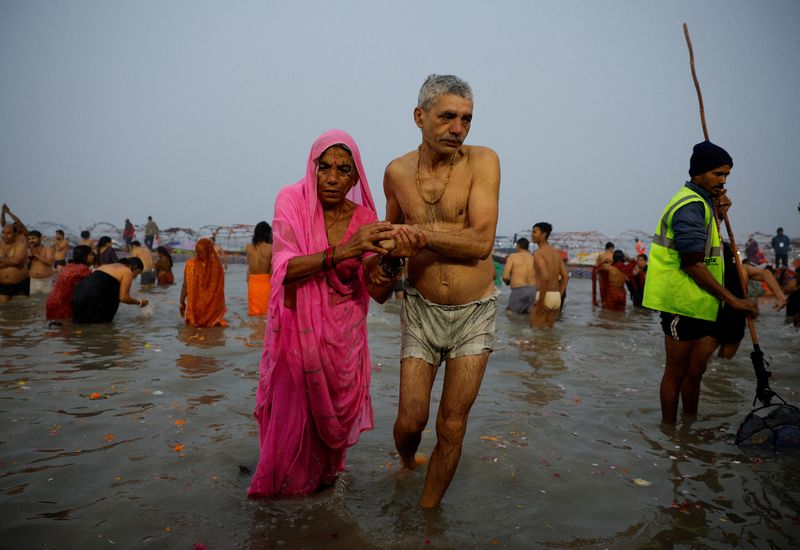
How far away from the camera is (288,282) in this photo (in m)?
2.95

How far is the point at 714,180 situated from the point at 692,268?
74 cm

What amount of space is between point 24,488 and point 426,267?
103 inches

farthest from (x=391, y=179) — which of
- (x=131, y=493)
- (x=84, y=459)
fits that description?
(x=84, y=459)

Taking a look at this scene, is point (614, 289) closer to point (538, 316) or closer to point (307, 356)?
point (538, 316)

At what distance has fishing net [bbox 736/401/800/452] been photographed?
12.7 feet

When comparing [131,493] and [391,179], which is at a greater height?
[391,179]

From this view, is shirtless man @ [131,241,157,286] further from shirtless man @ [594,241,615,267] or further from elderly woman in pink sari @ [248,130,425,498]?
elderly woman in pink sari @ [248,130,425,498]

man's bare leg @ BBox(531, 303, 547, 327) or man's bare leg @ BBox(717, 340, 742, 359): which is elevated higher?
man's bare leg @ BBox(717, 340, 742, 359)

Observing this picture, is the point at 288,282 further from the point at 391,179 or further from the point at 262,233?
the point at 262,233

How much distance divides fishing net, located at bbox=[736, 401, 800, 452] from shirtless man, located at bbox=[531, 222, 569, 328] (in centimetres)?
625

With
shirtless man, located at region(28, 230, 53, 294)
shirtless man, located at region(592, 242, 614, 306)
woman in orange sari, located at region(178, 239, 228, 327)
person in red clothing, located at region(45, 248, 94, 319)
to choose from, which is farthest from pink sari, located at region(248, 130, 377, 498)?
shirtless man, located at region(28, 230, 53, 294)

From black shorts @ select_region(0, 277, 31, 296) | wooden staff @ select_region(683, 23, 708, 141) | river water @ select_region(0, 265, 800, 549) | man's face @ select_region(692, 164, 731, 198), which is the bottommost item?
river water @ select_region(0, 265, 800, 549)

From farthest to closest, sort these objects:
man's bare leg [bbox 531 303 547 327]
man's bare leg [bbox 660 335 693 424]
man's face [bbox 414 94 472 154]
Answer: man's bare leg [bbox 531 303 547 327]
man's bare leg [bbox 660 335 693 424]
man's face [bbox 414 94 472 154]

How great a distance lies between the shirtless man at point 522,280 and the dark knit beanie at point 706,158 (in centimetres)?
786
